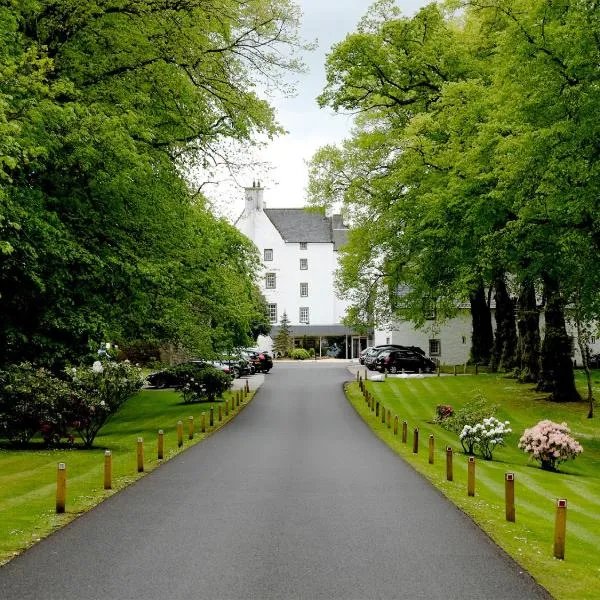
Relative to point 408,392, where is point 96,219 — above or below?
above

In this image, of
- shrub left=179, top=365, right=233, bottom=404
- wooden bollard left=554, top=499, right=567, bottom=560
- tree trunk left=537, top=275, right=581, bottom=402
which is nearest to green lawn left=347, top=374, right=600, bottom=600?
wooden bollard left=554, top=499, right=567, bottom=560

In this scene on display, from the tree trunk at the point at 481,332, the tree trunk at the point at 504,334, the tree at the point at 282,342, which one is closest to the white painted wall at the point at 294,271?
the tree at the point at 282,342

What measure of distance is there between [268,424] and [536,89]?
15098mm

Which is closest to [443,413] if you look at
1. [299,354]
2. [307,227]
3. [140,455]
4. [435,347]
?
[140,455]

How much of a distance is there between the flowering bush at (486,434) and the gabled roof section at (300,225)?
63.7 meters

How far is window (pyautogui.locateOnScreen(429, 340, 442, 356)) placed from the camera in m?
66.1

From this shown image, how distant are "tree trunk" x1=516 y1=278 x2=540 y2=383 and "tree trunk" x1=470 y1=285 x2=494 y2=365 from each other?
827cm

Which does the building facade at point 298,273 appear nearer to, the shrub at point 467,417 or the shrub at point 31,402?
the shrub at point 467,417

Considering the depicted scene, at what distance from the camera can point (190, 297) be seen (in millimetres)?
26250

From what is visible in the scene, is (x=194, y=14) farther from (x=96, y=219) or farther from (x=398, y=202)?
(x=398, y=202)

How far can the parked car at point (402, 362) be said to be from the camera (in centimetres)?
5353

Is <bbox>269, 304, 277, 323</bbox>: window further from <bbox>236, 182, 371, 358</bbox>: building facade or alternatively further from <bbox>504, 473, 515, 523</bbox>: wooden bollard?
<bbox>504, 473, 515, 523</bbox>: wooden bollard

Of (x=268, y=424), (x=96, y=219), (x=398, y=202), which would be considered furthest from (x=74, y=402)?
(x=398, y=202)

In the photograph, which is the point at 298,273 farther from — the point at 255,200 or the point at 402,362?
the point at 402,362
